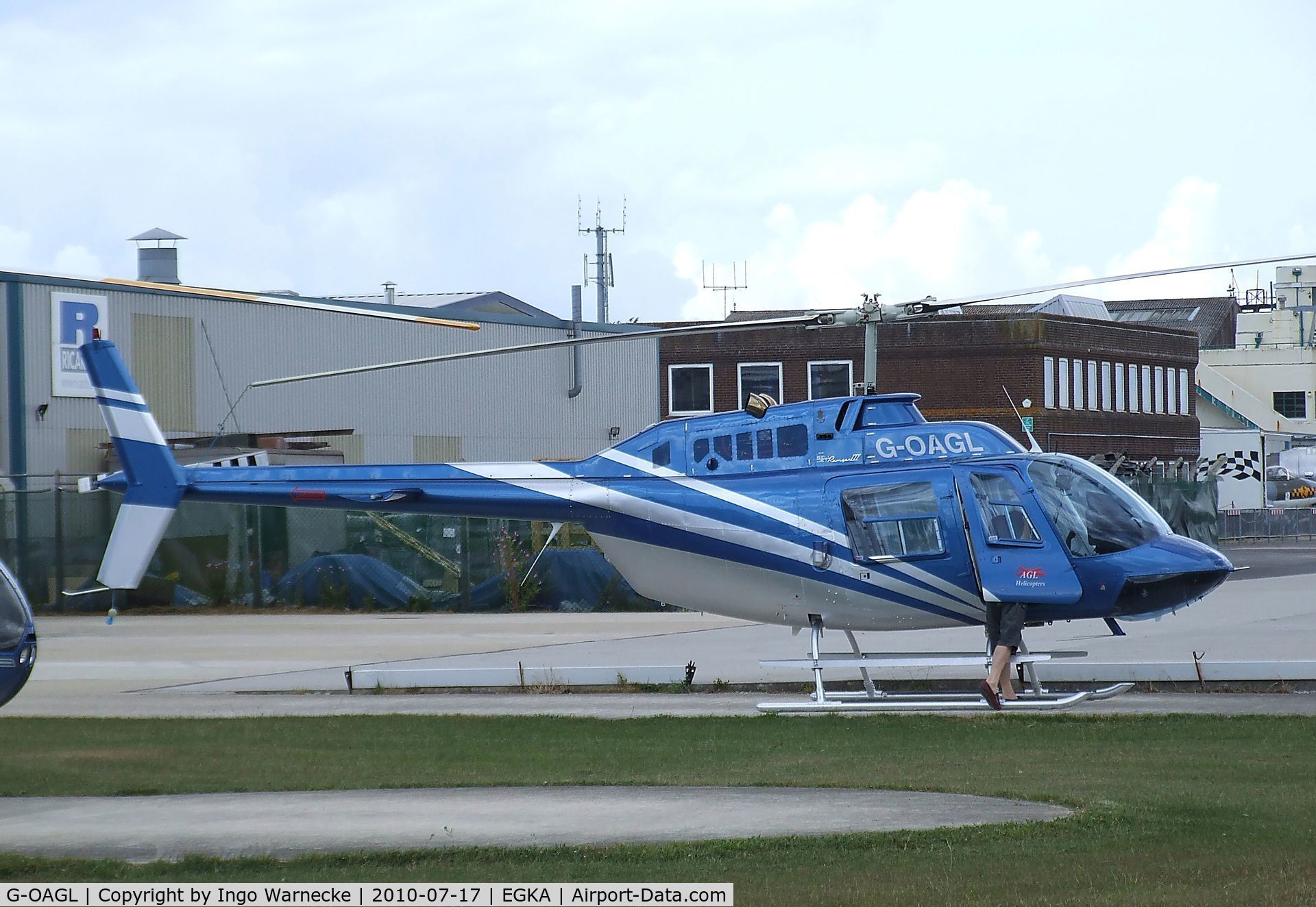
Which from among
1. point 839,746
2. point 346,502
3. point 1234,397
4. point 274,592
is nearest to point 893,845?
point 839,746

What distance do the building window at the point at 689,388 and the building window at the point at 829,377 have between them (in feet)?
13.6

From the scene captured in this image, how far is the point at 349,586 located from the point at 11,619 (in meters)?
19.4

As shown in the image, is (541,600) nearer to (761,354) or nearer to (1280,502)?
(761,354)

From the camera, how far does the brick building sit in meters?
59.1

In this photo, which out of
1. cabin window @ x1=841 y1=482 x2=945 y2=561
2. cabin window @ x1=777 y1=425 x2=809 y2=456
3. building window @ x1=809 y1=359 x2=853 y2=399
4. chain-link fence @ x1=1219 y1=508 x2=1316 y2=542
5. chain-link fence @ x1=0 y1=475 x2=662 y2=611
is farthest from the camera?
building window @ x1=809 y1=359 x2=853 y2=399

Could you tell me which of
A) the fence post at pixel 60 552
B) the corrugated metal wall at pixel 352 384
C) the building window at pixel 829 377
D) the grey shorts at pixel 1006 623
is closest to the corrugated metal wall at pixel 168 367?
the corrugated metal wall at pixel 352 384

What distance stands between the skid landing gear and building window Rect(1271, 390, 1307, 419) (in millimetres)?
75237

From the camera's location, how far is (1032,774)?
36.9ft

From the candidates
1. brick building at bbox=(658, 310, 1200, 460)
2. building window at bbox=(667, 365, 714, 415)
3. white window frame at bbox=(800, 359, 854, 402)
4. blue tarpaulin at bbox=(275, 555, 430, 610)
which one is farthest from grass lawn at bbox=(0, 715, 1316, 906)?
building window at bbox=(667, 365, 714, 415)

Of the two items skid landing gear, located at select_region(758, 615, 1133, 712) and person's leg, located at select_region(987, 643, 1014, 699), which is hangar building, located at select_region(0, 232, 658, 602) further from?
person's leg, located at select_region(987, 643, 1014, 699)

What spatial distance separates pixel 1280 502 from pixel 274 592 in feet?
159

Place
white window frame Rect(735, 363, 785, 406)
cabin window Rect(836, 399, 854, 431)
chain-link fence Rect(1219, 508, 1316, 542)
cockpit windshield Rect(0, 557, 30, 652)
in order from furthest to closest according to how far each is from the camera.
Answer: white window frame Rect(735, 363, 785, 406), chain-link fence Rect(1219, 508, 1316, 542), cabin window Rect(836, 399, 854, 431), cockpit windshield Rect(0, 557, 30, 652)

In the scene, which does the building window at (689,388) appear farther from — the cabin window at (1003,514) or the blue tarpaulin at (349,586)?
the cabin window at (1003,514)

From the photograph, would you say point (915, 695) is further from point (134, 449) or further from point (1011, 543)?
point (134, 449)
